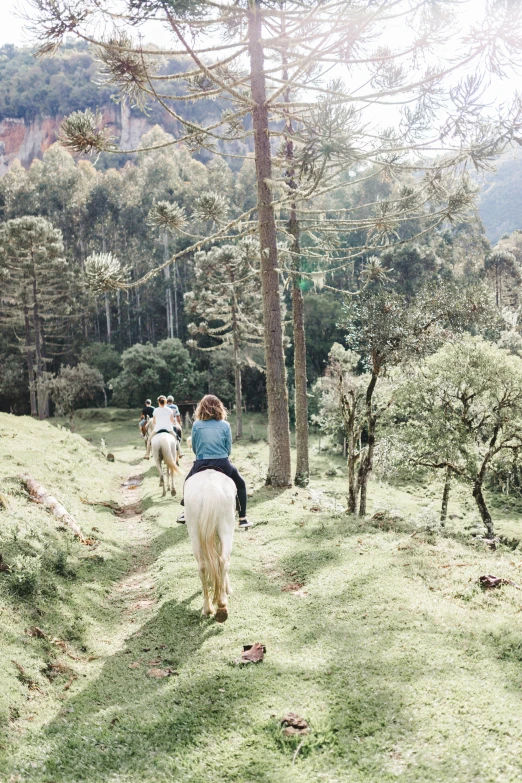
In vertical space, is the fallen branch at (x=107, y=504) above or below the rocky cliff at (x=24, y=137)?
below

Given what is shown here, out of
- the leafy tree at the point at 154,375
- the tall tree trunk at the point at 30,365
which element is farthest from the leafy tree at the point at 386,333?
the tall tree trunk at the point at 30,365

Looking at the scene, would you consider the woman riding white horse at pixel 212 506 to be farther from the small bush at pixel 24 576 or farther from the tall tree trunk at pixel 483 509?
the tall tree trunk at pixel 483 509

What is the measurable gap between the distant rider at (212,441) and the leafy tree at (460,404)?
1075 centimetres

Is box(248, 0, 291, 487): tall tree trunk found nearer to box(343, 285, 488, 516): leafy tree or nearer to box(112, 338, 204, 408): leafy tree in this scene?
box(343, 285, 488, 516): leafy tree

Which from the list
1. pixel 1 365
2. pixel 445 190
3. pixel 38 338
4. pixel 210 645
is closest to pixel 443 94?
pixel 445 190

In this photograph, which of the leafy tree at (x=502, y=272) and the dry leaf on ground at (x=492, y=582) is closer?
the dry leaf on ground at (x=492, y=582)

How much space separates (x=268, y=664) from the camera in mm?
4684

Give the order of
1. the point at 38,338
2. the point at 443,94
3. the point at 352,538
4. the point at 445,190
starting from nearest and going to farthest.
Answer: the point at 352,538, the point at 443,94, the point at 445,190, the point at 38,338

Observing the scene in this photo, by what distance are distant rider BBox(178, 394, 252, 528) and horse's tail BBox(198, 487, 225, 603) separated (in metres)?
0.50

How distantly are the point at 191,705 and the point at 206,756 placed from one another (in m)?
0.67

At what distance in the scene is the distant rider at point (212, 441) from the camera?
645 cm

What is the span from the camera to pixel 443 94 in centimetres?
1192

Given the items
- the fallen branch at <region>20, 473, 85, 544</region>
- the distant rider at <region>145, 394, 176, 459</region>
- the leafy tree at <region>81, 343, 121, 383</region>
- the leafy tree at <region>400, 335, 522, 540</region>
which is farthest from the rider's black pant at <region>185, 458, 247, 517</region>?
the leafy tree at <region>81, 343, 121, 383</region>

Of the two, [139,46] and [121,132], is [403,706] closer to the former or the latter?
[139,46]
